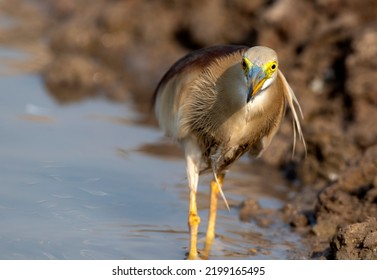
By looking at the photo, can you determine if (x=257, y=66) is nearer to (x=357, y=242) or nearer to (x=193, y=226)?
(x=357, y=242)

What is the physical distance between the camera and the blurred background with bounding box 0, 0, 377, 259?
6438 mm

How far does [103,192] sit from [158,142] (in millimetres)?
1714

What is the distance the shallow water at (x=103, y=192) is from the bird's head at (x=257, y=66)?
1295 millimetres

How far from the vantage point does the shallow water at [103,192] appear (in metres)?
6.21

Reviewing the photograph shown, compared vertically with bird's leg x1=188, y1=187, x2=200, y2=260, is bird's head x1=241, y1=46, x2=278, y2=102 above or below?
above

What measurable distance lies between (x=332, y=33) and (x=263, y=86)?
3671 mm

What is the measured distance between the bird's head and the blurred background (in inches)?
40.2

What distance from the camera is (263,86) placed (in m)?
5.73

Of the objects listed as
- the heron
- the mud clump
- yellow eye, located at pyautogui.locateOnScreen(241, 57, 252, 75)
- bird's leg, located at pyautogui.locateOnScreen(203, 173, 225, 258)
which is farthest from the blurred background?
yellow eye, located at pyautogui.locateOnScreen(241, 57, 252, 75)

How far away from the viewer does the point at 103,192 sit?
7375 millimetres

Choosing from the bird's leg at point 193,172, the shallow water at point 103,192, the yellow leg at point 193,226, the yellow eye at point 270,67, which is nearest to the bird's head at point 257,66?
the yellow eye at point 270,67

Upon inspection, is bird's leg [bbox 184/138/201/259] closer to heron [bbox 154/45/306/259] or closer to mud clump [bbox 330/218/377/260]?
heron [bbox 154/45/306/259]

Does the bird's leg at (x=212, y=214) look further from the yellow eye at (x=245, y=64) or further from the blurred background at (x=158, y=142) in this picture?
the yellow eye at (x=245, y=64)
